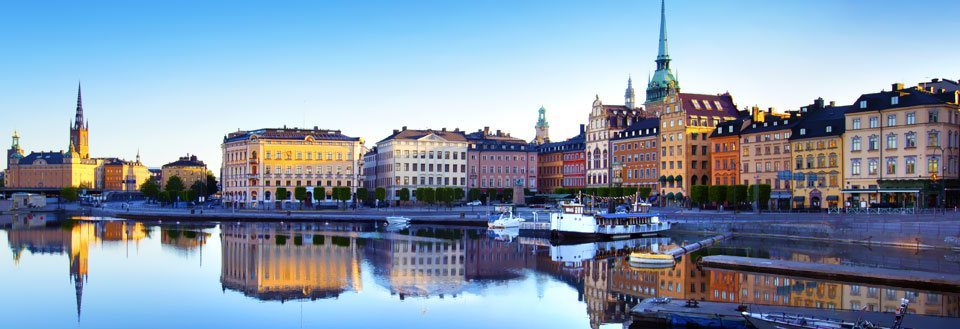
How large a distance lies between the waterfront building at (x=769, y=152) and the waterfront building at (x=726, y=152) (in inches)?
50.4

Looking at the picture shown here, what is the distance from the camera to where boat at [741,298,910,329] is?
2580 cm

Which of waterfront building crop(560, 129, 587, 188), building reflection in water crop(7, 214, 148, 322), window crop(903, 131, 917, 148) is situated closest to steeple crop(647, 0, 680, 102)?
waterfront building crop(560, 129, 587, 188)

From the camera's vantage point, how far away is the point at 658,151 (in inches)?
4419

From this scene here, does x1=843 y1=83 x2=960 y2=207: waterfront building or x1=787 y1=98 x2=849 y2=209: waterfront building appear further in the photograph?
x1=787 y1=98 x2=849 y2=209: waterfront building

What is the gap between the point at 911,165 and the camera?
76.1 meters

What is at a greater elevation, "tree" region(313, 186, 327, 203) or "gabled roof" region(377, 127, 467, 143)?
"gabled roof" region(377, 127, 467, 143)

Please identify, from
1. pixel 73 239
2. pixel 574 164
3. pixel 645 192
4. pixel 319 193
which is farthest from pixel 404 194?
pixel 73 239

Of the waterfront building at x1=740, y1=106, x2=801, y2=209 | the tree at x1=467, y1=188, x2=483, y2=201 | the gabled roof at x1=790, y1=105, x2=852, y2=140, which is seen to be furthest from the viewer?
the tree at x1=467, y1=188, x2=483, y2=201

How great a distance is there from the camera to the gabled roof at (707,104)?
108438 millimetres

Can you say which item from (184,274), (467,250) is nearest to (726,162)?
(467,250)

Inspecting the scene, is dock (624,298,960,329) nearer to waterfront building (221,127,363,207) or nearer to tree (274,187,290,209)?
tree (274,187,290,209)

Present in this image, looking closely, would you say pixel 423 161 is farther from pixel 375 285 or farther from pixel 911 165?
pixel 375 285

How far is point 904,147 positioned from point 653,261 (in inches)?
1552

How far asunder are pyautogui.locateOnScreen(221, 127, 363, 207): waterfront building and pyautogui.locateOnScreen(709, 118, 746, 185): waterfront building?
175ft
